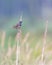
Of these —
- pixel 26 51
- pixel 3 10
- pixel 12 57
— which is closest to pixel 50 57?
pixel 26 51

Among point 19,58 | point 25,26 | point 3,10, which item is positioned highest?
point 3,10

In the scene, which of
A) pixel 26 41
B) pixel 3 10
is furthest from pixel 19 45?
pixel 3 10

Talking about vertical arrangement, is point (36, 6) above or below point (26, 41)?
above

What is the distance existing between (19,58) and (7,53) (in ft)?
0.35

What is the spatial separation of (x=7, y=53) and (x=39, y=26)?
1.11 feet

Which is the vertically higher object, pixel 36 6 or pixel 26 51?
pixel 36 6

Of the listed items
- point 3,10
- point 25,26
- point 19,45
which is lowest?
point 19,45

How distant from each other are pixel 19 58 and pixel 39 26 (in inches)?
12.0

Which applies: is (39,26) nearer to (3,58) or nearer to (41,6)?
(41,6)

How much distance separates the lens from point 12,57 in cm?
113

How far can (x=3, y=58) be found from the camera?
1.12m

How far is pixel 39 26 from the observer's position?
45.9 inches

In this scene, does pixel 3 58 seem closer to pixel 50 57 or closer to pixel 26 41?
pixel 26 41

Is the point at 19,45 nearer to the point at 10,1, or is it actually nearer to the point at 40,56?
the point at 40,56
